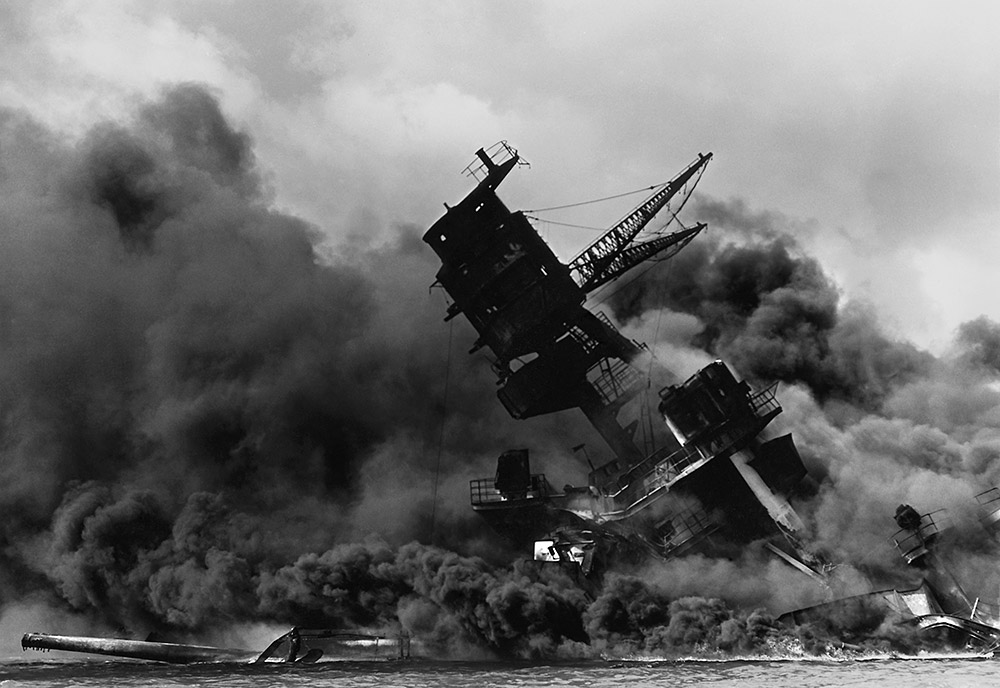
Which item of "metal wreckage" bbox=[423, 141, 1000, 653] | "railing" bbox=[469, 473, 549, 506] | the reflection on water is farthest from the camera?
"railing" bbox=[469, 473, 549, 506]

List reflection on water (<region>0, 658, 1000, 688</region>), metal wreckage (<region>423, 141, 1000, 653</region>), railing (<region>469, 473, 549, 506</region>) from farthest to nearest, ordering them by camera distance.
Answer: railing (<region>469, 473, 549, 506</region>)
metal wreckage (<region>423, 141, 1000, 653</region>)
reflection on water (<region>0, 658, 1000, 688</region>)

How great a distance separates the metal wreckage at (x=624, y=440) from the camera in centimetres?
3005

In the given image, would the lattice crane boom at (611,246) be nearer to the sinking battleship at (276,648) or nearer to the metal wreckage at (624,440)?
the metal wreckage at (624,440)

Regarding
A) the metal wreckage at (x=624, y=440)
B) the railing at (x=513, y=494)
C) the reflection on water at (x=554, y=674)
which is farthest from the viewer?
the railing at (x=513, y=494)

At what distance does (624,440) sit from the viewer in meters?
36.7

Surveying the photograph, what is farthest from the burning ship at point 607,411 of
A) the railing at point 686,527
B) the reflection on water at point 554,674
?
the reflection on water at point 554,674

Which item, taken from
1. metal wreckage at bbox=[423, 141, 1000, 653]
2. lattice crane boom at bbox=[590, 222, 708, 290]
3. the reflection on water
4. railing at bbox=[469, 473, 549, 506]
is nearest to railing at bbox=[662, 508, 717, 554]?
metal wreckage at bbox=[423, 141, 1000, 653]

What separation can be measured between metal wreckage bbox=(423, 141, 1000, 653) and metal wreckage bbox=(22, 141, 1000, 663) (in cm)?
5

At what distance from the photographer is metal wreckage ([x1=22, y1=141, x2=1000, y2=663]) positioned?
3061 centimetres

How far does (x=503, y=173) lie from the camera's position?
3366cm

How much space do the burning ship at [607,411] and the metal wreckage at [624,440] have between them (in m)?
0.05

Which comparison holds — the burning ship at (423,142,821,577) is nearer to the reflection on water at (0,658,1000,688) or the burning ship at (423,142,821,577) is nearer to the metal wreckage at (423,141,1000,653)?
the metal wreckage at (423,141,1000,653)

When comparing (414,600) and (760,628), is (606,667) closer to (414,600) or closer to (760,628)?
(760,628)

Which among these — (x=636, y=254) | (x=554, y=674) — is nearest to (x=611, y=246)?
(x=636, y=254)
